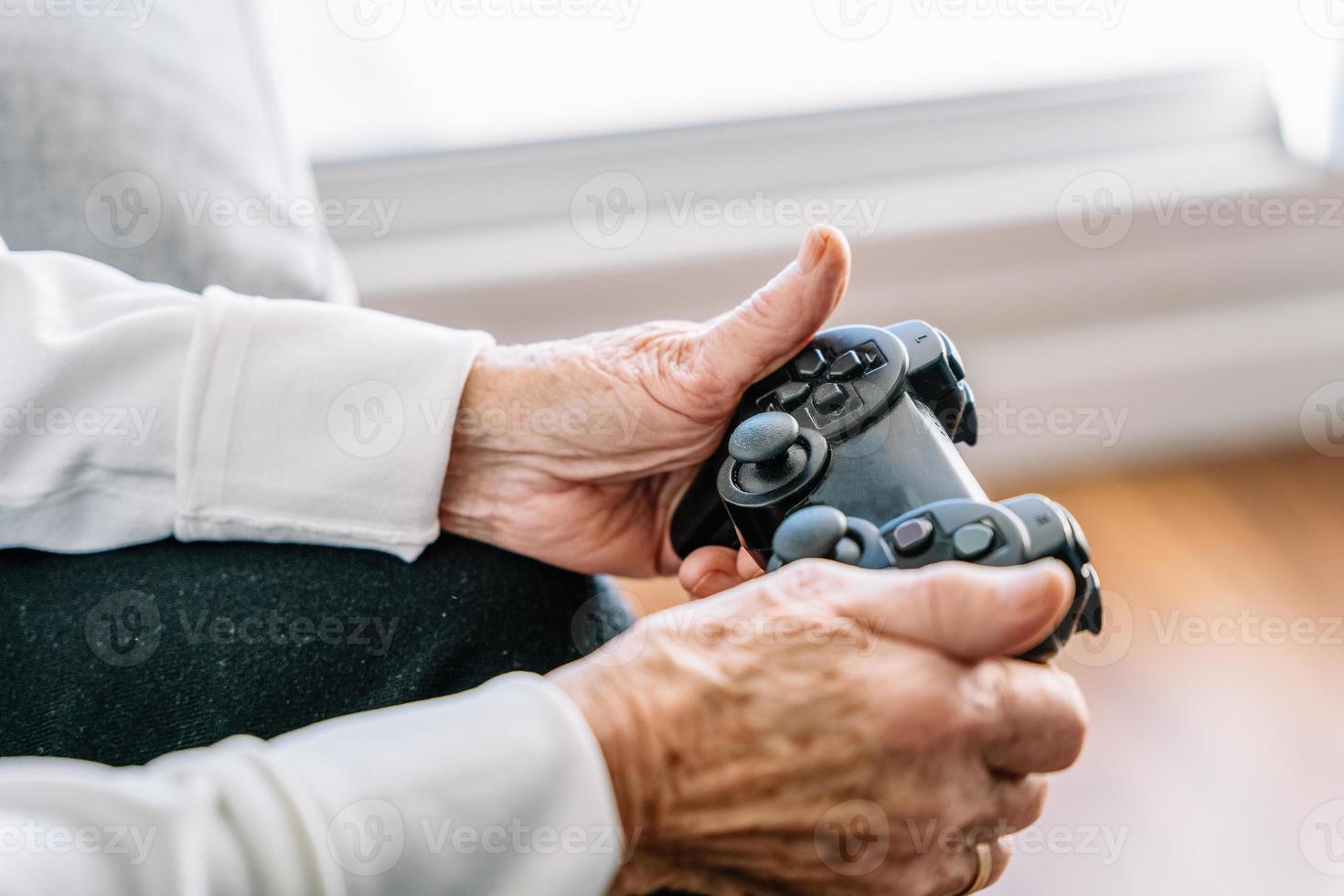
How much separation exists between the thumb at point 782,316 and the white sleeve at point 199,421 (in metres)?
0.17

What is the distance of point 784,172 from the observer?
1.36 m

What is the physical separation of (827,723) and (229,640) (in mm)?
299

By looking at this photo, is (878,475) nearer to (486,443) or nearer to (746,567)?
(746,567)

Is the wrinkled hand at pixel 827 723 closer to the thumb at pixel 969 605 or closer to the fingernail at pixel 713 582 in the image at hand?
the thumb at pixel 969 605

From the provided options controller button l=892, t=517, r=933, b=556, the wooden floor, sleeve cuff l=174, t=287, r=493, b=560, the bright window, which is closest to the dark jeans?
sleeve cuff l=174, t=287, r=493, b=560

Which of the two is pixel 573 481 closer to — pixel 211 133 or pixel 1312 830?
pixel 211 133

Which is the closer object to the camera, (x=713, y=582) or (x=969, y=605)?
(x=969, y=605)

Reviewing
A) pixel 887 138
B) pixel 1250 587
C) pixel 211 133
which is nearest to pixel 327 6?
pixel 211 133

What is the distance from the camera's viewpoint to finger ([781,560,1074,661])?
0.44 metres

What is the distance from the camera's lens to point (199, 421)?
1.98 feet

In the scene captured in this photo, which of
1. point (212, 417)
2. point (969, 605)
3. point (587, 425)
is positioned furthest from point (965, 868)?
point (212, 417)

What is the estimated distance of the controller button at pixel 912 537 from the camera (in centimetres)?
48

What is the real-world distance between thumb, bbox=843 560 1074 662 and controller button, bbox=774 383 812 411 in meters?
0.15

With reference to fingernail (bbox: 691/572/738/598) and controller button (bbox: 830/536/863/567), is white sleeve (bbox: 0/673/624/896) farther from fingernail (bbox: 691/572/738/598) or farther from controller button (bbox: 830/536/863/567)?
fingernail (bbox: 691/572/738/598)
